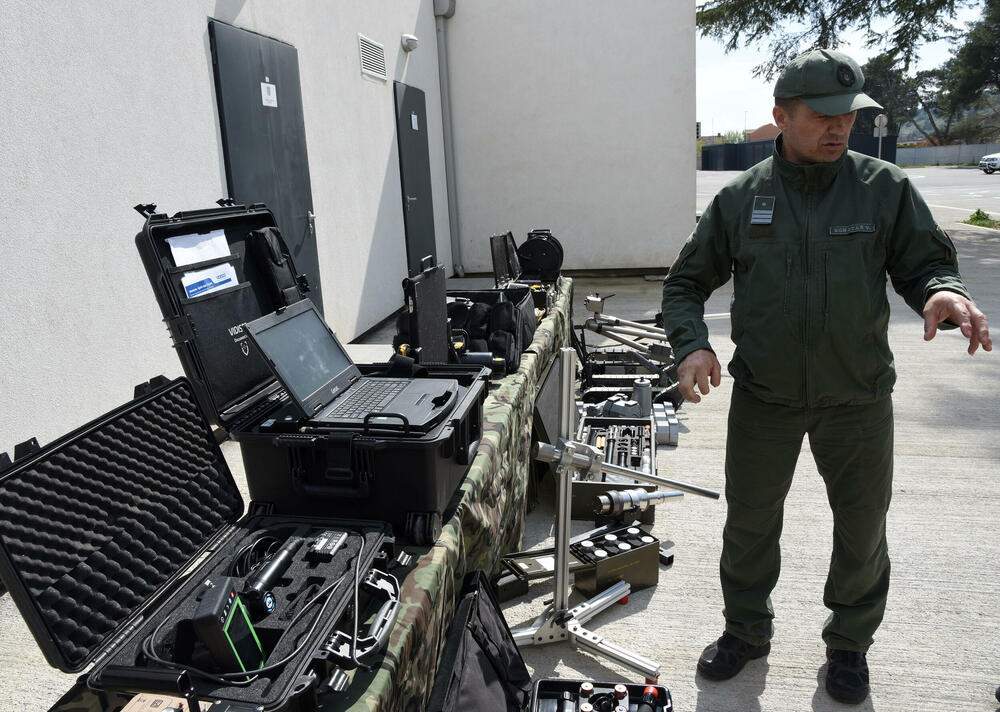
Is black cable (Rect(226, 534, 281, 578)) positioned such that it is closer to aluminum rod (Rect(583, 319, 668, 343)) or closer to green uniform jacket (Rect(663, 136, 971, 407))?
green uniform jacket (Rect(663, 136, 971, 407))

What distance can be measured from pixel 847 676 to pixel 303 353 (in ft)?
6.56

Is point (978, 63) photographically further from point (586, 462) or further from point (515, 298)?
point (586, 462)

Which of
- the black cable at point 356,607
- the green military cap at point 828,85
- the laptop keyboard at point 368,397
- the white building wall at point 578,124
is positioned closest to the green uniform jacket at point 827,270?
the green military cap at point 828,85

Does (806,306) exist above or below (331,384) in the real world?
above

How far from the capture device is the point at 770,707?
2.38m

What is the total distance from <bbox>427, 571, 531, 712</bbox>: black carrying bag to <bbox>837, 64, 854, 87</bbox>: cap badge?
67.8 inches

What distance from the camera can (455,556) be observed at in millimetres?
1868

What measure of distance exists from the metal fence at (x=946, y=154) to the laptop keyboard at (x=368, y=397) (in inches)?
2081

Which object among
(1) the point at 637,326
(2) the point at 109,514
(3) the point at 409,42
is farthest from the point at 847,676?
(3) the point at 409,42

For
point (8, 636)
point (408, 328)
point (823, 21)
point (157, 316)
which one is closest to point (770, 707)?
point (408, 328)

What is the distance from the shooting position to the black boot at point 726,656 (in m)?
2.51

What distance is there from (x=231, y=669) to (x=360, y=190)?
20.7 feet

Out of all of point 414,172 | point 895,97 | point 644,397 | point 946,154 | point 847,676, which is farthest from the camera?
point 895,97

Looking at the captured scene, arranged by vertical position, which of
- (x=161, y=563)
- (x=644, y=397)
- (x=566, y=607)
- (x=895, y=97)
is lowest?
(x=566, y=607)
